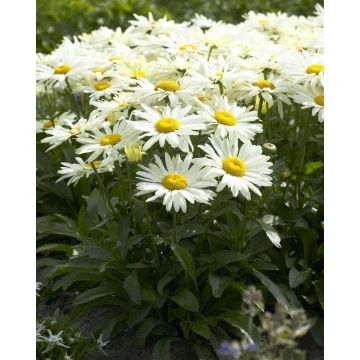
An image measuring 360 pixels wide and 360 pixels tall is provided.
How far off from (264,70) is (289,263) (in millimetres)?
877

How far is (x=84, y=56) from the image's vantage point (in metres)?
3.56

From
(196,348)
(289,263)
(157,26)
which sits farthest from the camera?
(157,26)

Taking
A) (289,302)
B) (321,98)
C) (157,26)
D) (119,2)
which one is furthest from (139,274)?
(119,2)

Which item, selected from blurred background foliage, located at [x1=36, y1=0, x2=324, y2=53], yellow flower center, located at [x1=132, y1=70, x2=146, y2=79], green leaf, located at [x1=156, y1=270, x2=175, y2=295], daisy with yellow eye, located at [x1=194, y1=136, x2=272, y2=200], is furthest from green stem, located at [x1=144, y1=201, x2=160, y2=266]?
blurred background foliage, located at [x1=36, y1=0, x2=324, y2=53]

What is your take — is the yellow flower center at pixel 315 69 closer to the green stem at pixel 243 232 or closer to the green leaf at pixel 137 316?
the green stem at pixel 243 232

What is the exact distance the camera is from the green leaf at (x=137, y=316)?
275 cm

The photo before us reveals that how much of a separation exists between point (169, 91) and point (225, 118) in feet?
0.91

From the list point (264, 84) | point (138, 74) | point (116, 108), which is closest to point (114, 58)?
point (138, 74)

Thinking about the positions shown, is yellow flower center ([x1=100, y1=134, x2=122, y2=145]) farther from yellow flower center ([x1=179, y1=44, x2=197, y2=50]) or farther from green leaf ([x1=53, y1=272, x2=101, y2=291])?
yellow flower center ([x1=179, y1=44, x2=197, y2=50])

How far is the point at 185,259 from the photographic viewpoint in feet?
8.49

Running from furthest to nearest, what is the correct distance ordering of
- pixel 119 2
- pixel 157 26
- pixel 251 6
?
pixel 251 6, pixel 119 2, pixel 157 26

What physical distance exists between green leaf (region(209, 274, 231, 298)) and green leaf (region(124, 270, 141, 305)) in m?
0.28

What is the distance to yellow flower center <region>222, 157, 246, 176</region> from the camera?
2428 millimetres

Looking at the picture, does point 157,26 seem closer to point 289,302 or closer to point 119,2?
point 289,302
